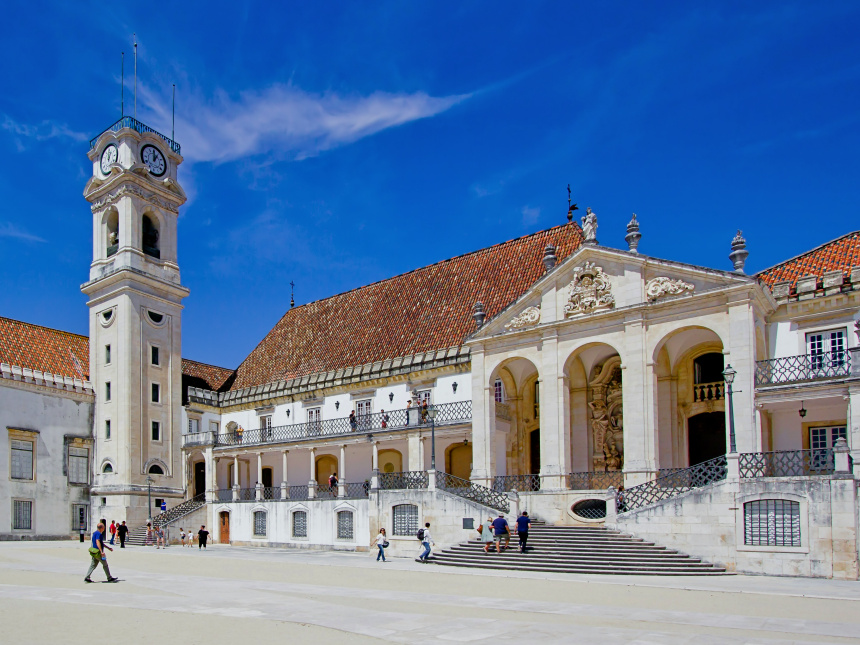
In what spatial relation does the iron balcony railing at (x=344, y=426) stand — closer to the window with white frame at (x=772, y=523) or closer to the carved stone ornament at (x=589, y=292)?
the carved stone ornament at (x=589, y=292)

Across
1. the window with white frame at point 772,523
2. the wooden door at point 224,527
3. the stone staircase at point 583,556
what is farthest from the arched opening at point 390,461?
the window with white frame at point 772,523

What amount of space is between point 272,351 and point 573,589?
103ft

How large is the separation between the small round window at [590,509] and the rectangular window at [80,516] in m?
26.3

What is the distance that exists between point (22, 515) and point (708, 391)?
3089 centimetres

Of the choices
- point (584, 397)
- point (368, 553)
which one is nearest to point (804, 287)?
point (584, 397)

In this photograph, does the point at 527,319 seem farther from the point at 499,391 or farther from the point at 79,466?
the point at 79,466

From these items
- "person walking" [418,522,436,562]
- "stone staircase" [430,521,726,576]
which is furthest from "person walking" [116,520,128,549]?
"stone staircase" [430,521,726,576]

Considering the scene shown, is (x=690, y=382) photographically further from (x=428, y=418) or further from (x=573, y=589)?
(x=573, y=589)

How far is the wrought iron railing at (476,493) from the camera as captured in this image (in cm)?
2544

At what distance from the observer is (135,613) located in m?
12.5

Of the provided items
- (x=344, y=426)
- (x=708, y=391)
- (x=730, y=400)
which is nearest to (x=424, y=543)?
(x=730, y=400)

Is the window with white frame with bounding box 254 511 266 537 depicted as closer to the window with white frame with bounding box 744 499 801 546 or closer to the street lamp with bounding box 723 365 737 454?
the street lamp with bounding box 723 365 737 454

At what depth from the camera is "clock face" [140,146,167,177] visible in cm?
4303

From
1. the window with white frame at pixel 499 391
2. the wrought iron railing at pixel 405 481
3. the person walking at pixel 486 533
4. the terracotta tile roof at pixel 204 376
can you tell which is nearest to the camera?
the person walking at pixel 486 533
